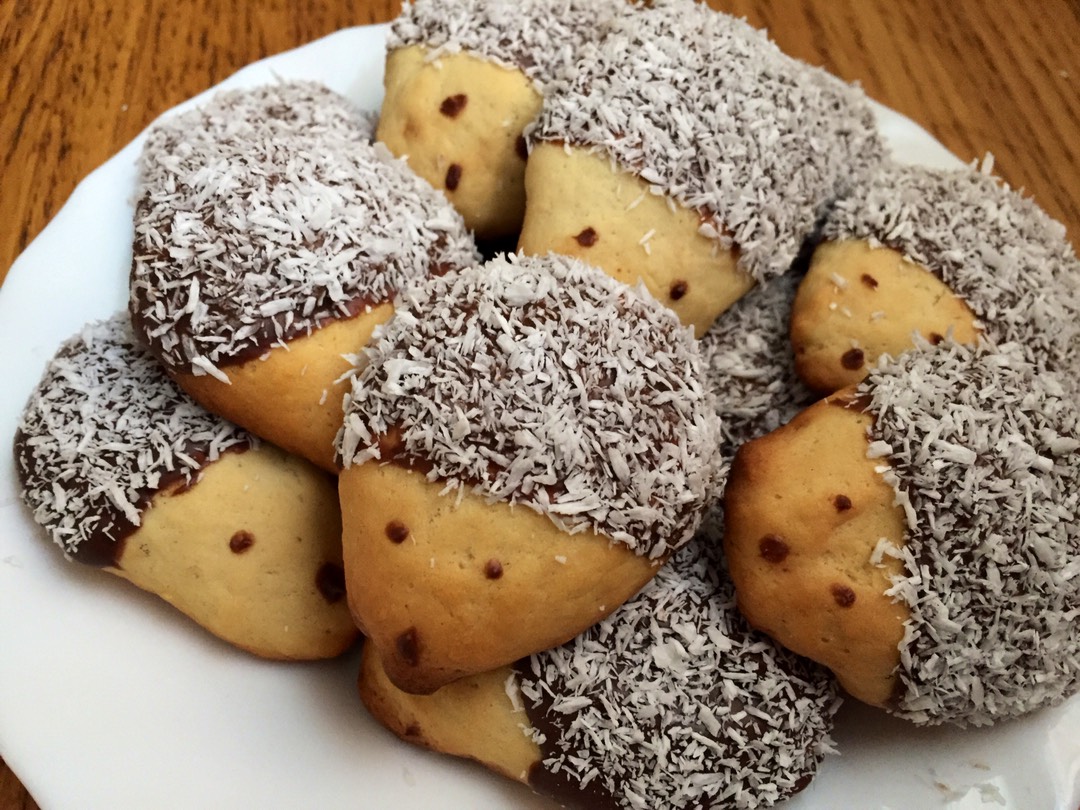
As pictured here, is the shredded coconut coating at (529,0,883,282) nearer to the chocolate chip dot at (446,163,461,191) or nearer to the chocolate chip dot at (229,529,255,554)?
the chocolate chip dot at (446,163,461,191)

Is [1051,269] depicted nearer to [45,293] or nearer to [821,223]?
[821,223]

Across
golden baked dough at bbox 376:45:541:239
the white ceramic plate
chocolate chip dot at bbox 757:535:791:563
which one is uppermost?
golden baked dough at bbox 376:45:541:239

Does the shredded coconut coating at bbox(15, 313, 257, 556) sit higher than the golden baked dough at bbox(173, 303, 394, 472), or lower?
lower

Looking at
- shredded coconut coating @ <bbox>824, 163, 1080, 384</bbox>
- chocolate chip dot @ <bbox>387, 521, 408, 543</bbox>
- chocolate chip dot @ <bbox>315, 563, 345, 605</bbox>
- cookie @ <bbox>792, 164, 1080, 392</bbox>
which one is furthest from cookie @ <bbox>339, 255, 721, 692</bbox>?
shredded coconut coating @ <bbox>824, 163, 1080, 384</bbox>

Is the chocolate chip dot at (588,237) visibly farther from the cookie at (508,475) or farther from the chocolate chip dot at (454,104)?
the chocolate chip dot at (454,104)

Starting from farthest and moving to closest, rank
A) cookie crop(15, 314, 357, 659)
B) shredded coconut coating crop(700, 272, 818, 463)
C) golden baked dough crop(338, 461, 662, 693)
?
1. shredded coconut coating crop(700, 272, 818, 463)
2. cookie crop(15, 314, 357, 659)
3. golden baked dough crop(338, 461, 662, 693)

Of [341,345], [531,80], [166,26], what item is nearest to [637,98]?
[531,80]
